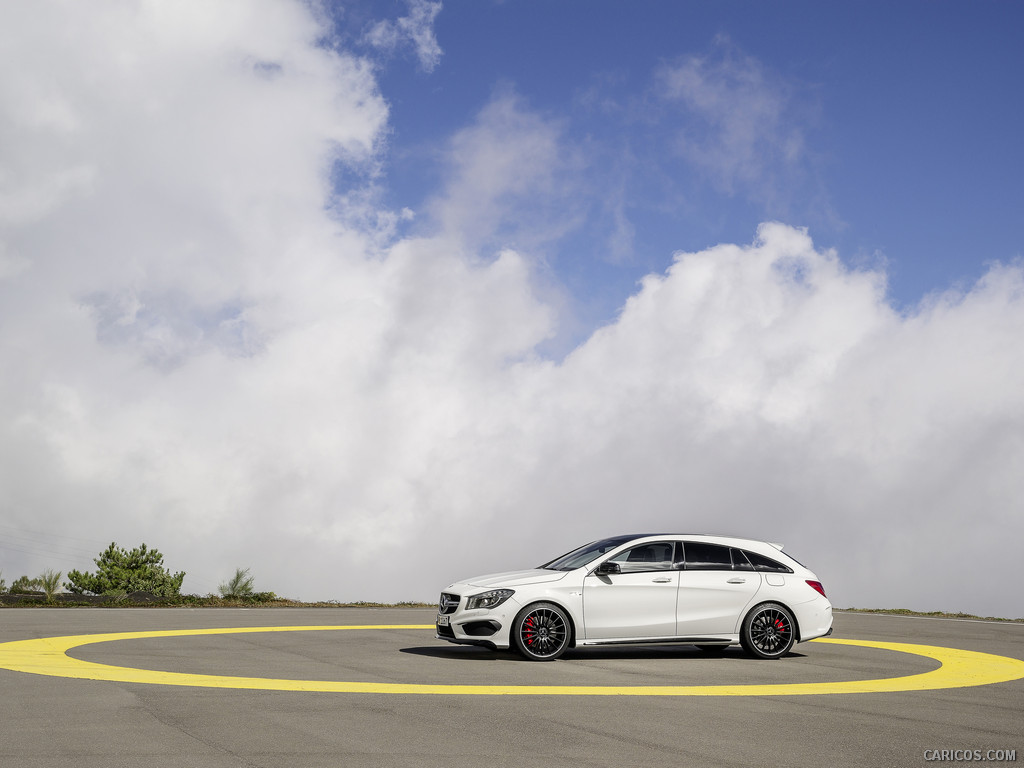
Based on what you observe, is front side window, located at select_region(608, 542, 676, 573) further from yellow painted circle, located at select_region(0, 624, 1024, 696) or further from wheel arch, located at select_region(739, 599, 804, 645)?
yellow painted circle, located at select_region(0, 624, 1024, 696)

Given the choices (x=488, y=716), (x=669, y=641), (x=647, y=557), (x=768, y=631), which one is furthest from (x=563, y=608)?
(x=488, y=716)

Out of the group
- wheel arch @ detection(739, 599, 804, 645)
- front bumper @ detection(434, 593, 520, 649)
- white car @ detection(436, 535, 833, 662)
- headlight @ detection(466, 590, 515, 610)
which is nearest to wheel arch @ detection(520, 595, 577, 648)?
white car @ detection(436, 535, 833, 662)

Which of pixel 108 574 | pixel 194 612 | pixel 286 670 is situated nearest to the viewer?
pixel 286 670

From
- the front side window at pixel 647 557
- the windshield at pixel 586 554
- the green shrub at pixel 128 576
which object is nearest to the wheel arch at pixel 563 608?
the windshield at pixel 586 554

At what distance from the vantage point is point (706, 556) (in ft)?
→ 44.9

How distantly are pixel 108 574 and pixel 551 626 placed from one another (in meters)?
45.4

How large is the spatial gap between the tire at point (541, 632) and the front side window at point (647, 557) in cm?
110

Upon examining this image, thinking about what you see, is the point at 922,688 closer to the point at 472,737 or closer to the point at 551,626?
the point at 551,626

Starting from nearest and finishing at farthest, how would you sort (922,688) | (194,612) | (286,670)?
(922,688)
(286,670)
(194,612)

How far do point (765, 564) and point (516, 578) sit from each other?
3658 mm

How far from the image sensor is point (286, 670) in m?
11.4

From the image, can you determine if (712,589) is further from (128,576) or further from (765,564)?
(128,576)

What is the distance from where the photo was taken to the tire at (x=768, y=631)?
530 inches

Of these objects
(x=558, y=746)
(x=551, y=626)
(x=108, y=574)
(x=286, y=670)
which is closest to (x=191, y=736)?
(x=558, y=746)
